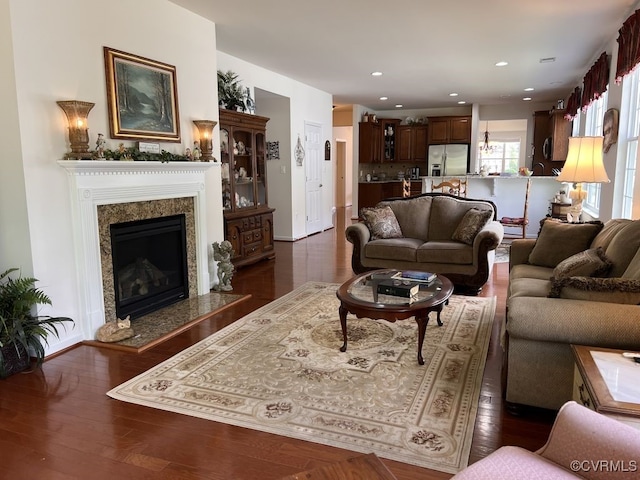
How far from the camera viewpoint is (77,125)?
321 cm

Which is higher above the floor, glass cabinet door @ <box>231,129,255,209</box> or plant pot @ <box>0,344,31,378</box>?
glass cabinet door @ <box>231,129,255,209</box>

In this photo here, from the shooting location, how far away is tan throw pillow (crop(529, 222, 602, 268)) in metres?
3.68

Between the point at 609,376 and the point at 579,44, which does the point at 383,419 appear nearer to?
the point at 609,376

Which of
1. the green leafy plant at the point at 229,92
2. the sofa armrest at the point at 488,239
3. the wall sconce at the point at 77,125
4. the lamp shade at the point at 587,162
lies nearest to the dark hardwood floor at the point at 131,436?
the wall sconce at the point at 77,125

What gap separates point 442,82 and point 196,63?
478 centimetres

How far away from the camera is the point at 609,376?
5.89 feet

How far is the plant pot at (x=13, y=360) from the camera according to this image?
2.90 meters

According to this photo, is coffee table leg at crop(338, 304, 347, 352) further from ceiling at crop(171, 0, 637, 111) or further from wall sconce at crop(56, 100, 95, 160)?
ceiling at crop(171, 0, 637, 111)

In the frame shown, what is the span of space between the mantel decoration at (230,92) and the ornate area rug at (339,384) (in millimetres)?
2954

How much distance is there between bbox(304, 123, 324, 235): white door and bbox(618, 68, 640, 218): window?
5.03 metres

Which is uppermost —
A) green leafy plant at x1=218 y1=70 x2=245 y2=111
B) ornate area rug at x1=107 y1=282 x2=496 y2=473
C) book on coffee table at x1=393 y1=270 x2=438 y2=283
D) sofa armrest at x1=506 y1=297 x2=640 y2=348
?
green leafy plant at x1=218 y1=70 x2=245 y2=111

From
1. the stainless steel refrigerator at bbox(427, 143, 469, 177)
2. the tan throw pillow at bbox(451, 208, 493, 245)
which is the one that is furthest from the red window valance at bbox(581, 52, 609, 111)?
the stainless steel refrigerator at bbox(427, 143, 469, 177)

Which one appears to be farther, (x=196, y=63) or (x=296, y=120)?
(x=296, y=120)

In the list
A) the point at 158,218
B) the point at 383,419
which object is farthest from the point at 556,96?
the point at 383,419
